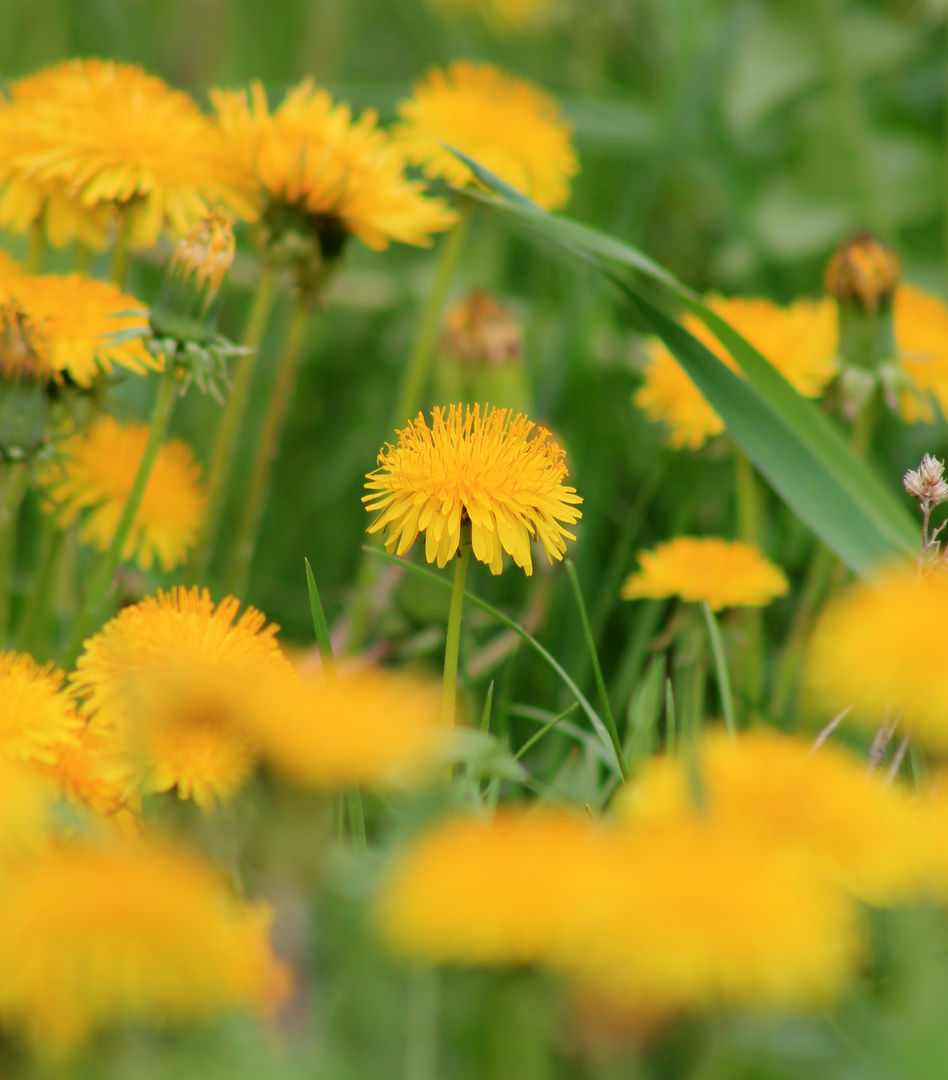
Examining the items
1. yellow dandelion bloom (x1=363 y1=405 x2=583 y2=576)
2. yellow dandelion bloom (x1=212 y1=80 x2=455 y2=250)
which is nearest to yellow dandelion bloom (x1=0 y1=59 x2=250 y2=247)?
yellow dandelion bloom (x1=212 y1=80 x2=455 y2=250)

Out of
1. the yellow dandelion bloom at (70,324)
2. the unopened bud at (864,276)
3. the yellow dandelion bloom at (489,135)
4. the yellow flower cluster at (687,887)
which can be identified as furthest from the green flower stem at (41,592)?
the unopened bud at (864,276)

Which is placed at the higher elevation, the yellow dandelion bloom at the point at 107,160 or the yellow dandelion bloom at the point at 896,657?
the yellow dandelion bloom at the point at 107,160

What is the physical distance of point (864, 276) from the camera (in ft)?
2.89

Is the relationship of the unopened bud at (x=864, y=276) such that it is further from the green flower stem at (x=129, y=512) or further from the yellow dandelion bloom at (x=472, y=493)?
the green flower stem at (x=129, y=512)

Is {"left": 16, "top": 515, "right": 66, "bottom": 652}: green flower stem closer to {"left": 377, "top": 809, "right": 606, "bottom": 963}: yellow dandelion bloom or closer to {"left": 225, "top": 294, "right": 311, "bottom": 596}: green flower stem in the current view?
{"left": 225, "top": 294, "right": 311, "bottom": 596}: green flower stem

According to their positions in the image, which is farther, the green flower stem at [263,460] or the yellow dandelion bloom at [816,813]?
the green flower stem at [263,460]

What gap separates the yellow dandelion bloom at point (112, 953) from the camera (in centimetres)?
27

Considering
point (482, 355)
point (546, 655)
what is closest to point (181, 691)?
point (546, 655)

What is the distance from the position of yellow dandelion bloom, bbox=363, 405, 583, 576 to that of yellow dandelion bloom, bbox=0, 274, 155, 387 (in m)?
0.20

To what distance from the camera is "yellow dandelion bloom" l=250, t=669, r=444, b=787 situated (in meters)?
0.31

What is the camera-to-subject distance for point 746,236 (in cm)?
138

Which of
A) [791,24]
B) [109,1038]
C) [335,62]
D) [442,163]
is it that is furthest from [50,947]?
[335,62]

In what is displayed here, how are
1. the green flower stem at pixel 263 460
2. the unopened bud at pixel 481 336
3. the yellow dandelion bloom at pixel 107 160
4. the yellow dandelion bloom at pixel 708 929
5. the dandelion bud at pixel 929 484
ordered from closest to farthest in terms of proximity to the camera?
the yellow dandelion bloom at pixel 708 929 → the dandelion bud at pixel 929 484 → the yellow dandelion bloom at pixel 107 160 → the green flower stem at pixel 263 460 → the unopened bud at pixel 481 336

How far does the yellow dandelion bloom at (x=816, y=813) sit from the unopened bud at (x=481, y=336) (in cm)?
73
